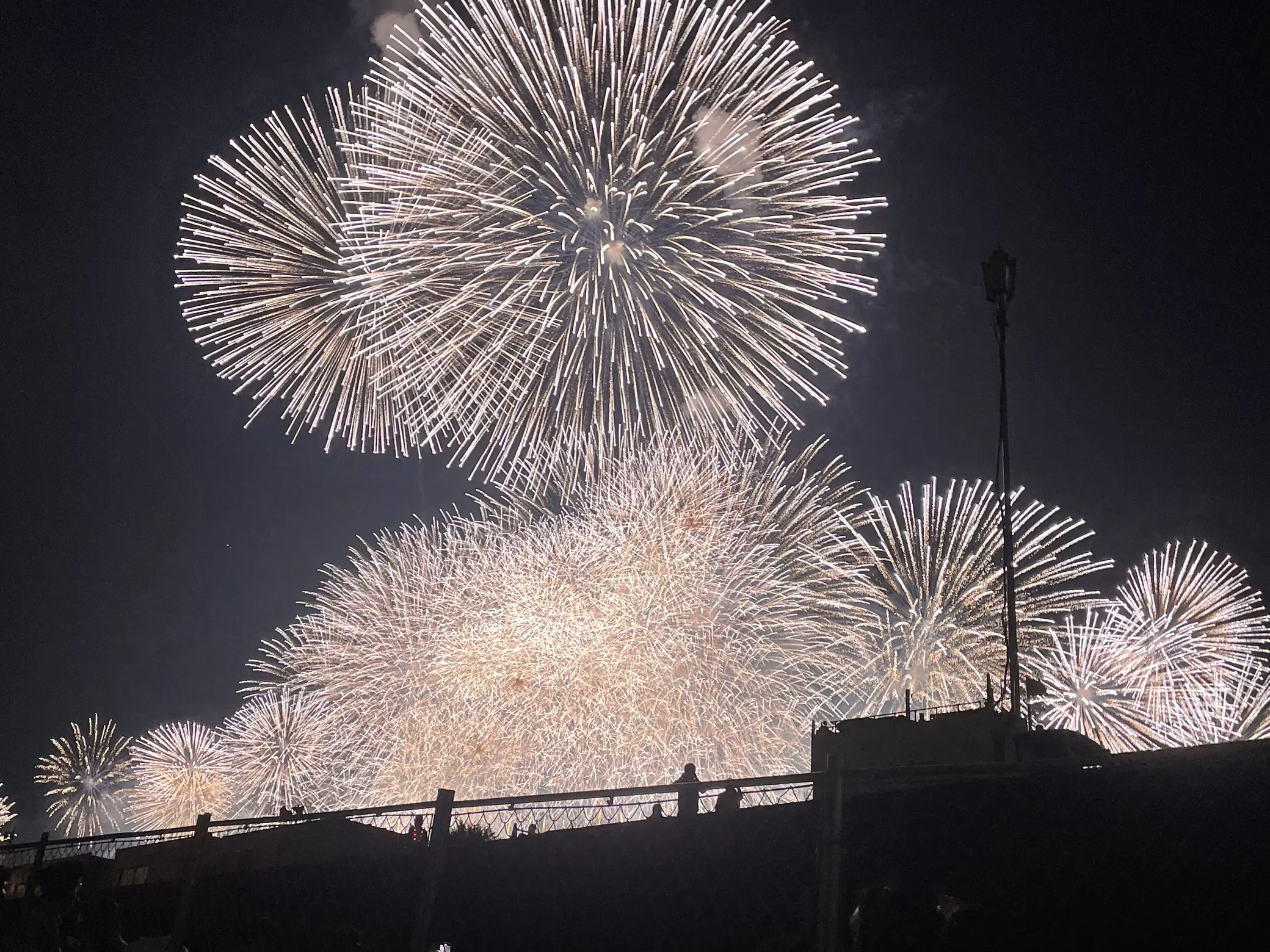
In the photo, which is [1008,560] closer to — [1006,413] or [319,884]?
[1006,413]

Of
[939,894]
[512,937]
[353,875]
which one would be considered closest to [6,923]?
[353,875]

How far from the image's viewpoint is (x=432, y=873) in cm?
687

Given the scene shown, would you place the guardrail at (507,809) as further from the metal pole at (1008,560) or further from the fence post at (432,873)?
the metal pole at (1008,560)

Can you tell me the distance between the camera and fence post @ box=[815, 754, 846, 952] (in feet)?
17.4

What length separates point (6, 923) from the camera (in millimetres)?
10023

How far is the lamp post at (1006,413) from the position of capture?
14.1m

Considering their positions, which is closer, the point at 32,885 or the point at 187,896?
the point at 187,896

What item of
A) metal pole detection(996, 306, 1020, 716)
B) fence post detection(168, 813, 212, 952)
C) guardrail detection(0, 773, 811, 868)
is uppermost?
metal pole detection(996, 306, 1020, 716)

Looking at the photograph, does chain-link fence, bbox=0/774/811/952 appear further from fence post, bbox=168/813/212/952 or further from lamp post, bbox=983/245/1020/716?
lamp post, bbox=983/245/1020/716

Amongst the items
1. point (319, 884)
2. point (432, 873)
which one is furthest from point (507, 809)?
point (319, 884)

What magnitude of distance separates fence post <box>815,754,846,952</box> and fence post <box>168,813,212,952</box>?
512 centimetres

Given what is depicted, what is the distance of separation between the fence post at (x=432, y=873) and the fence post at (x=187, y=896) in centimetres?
213

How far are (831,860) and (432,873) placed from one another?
9.72ft

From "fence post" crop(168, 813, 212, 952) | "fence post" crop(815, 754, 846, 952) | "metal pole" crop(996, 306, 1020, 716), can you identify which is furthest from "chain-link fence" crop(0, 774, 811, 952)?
"metal pole" crop(996, 306, 1020, 716)
